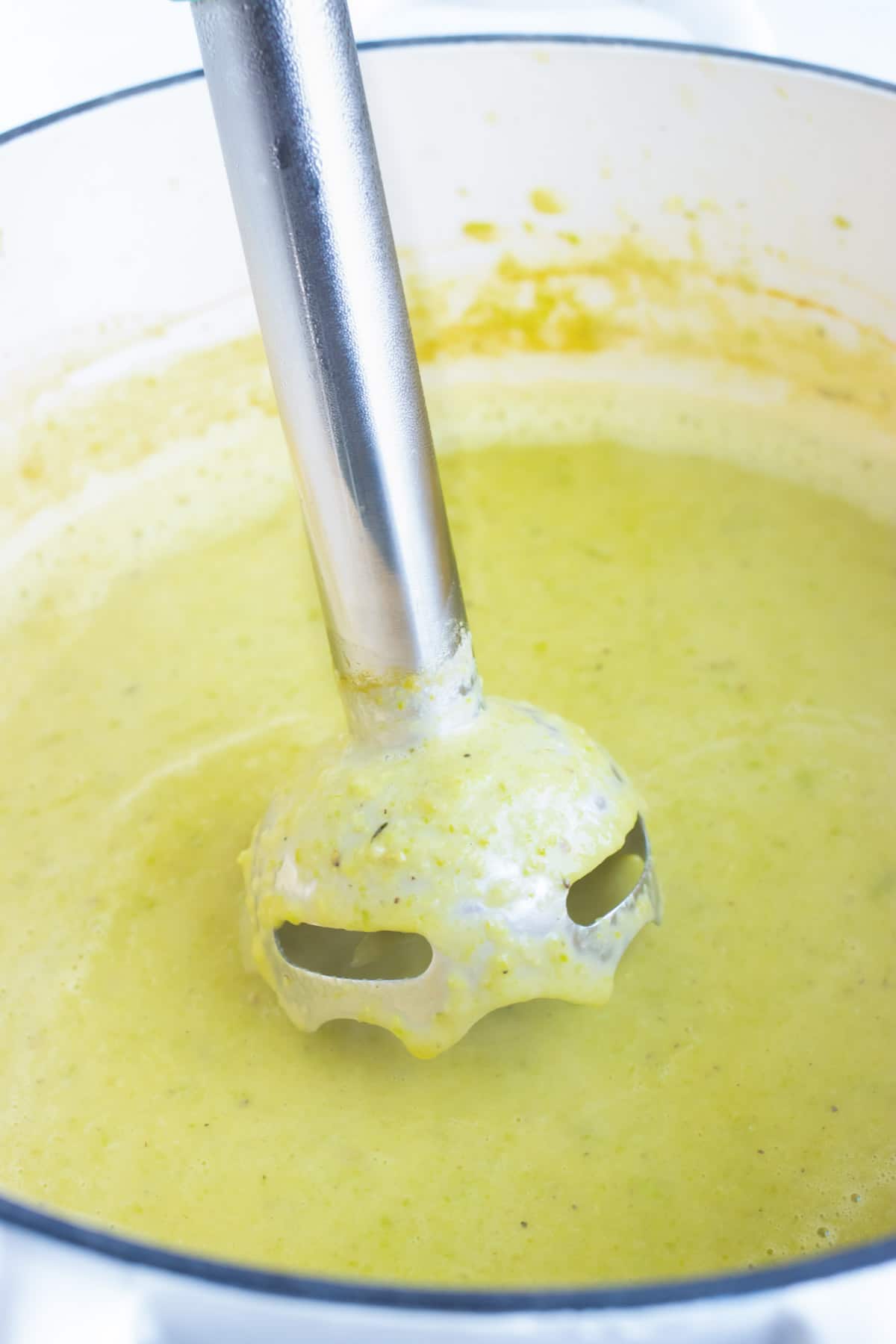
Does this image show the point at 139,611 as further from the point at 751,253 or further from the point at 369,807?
the point at 751,253

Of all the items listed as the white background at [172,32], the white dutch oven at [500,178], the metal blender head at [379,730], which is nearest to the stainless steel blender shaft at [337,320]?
the metal blender head at [379,730]

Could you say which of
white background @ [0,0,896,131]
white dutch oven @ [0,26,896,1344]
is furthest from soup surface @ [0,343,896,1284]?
white background @ [0,0,896,131]

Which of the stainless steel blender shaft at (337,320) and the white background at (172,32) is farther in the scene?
the white background at (172,32)

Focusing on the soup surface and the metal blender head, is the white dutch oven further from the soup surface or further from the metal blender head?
the metal blender head

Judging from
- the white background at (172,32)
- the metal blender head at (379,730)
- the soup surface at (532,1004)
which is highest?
the white background at (172,32)

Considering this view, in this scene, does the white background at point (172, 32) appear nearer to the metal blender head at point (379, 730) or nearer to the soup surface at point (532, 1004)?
the soup surface at point (532, 1004)

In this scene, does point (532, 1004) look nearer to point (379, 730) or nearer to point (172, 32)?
point (379, 730)

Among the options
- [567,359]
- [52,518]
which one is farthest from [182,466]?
[567,359]
